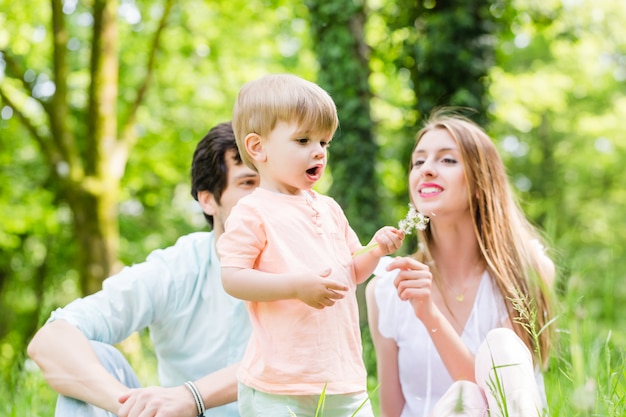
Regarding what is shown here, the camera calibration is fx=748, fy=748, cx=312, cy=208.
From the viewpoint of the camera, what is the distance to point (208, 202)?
2.59 m

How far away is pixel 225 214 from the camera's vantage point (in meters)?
2.51

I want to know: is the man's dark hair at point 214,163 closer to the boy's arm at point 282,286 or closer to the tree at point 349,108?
the boy's arm at point 282,286

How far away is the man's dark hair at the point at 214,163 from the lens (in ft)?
8.38

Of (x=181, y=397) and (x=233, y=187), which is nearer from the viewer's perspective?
(x=181, y=397)

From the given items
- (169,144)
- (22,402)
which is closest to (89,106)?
(169,144)

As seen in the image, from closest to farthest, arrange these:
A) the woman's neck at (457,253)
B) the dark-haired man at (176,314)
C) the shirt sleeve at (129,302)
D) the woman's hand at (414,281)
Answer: the woman's hand at (414,281), the dark-haired man at (176,314), the shirt sleeve at (129,302), the woman's neck at (457,253)

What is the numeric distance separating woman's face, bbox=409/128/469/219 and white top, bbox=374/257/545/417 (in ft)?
1.01

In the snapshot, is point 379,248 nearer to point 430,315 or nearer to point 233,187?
point 430,315

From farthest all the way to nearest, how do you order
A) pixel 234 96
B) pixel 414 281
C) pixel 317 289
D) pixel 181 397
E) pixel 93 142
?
pixel 234 96 → pixel 93 142 → pixel 181 397 → pixel 414 281 → pixel 317 289

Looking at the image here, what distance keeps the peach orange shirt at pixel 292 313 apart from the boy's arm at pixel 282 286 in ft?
0.10

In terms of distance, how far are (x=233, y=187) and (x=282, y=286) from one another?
3.25ft

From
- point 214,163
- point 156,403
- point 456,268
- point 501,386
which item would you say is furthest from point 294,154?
point 456,268

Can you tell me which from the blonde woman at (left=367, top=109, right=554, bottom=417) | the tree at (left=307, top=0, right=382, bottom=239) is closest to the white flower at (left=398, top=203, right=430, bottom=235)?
the blonde woman at (left=367, top=109, right=554, bottom=417)

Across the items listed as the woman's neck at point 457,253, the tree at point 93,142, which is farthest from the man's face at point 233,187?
the tree at point 93,142
